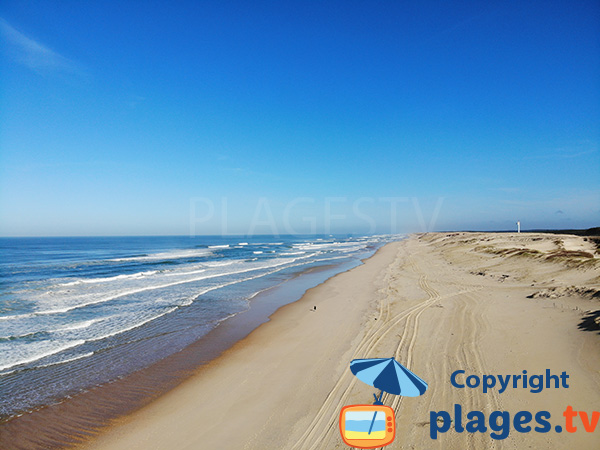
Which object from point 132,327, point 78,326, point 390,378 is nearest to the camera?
point 390,378

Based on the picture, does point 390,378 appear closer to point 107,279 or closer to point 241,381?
point 241,381

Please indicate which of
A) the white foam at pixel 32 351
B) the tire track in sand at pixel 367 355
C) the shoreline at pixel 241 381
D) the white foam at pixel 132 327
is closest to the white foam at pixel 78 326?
the white foam at pixel 32 351

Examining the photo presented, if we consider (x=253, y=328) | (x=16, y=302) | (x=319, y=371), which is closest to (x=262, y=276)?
(x=253, y=328)

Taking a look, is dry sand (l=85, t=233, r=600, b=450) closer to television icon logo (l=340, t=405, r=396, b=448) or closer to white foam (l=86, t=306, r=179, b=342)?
television icon logo (l=340, t=405, r=396, b=448)

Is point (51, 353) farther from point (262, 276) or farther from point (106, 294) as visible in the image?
point (262, 276)

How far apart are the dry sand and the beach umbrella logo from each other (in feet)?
1.15

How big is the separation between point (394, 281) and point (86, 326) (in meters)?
18.8

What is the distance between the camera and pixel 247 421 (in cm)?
624

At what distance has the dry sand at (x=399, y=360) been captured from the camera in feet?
18.7

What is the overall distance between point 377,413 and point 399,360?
127 inches

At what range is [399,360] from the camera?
27.5 ft

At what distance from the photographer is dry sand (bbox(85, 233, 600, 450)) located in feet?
18.7

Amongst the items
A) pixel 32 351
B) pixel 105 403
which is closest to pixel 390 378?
pixel 105 403

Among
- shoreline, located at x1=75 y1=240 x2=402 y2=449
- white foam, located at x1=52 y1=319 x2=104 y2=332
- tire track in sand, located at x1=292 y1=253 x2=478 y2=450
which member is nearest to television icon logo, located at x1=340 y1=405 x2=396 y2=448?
tire track in sand, located at x1=292 y1=253 x2=478 y2=450
